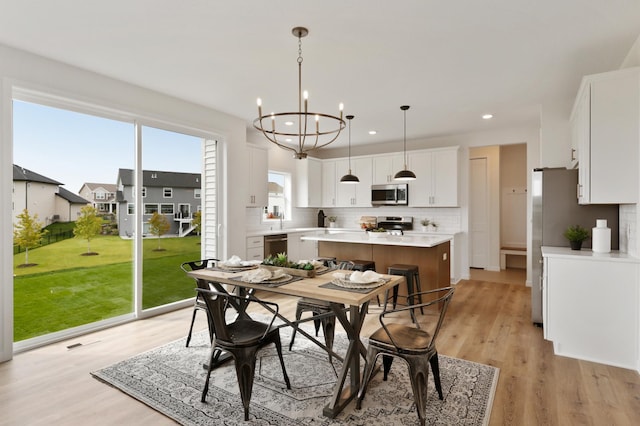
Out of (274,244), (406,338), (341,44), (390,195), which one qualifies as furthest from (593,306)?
(274,244)

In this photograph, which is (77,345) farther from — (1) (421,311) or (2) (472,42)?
(2) (472,42)

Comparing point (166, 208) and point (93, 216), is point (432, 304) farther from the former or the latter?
point (93, 216)

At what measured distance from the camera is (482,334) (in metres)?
3.68

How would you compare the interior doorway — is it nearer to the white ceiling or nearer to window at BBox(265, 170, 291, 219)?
the white ceiling

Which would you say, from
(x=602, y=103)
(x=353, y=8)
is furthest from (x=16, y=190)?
(x=602, y=103)

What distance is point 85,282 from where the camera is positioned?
12.4 ft

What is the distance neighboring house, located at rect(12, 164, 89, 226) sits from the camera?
3.26 meters

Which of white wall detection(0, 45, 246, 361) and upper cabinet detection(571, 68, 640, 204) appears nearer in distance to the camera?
upper cabinet detection(571, 68, 640, 204)

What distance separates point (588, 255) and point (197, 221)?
4382 mm

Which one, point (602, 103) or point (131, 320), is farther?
point (131, 320)

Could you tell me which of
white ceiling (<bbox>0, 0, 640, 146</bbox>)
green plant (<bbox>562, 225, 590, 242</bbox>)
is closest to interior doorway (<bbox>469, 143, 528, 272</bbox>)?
white ceiling (<bbox>0, 0, 640, 146</bbox>)

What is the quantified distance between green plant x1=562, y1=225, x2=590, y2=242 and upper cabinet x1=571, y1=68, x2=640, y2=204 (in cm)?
53

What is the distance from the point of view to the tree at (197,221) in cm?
483

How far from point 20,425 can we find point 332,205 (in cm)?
606
